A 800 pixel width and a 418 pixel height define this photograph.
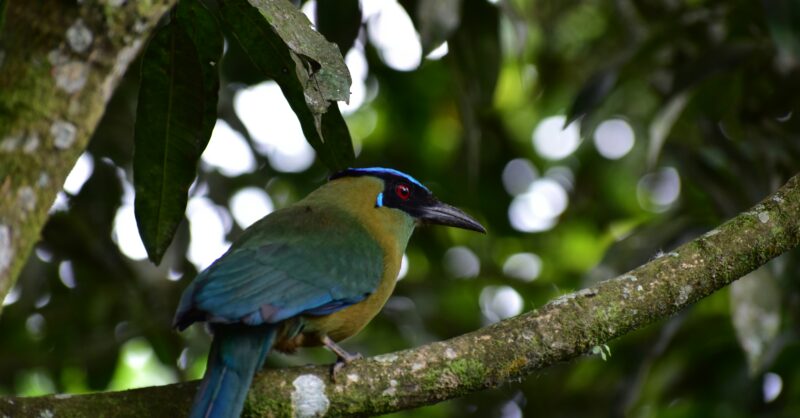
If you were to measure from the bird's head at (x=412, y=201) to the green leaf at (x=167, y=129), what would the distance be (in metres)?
1.26

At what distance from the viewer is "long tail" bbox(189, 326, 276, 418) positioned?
2807 millimetres

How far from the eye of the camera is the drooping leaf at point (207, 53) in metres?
2.92

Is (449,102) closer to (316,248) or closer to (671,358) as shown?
(671,358)

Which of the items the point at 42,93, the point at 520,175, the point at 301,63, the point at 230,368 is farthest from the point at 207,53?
the point at 520,175

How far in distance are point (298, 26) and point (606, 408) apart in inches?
154

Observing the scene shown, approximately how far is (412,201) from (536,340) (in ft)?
4.71

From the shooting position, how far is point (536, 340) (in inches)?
114

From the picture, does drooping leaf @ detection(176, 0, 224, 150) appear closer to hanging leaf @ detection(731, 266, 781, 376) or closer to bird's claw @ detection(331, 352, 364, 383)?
bird's claw @ detection(331, 352, 364, 383)

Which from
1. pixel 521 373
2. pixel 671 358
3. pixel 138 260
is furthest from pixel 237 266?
pixel 671 358

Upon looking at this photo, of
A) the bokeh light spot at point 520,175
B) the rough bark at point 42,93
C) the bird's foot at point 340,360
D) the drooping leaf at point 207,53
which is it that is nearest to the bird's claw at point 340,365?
the bird's foot at point 340,360

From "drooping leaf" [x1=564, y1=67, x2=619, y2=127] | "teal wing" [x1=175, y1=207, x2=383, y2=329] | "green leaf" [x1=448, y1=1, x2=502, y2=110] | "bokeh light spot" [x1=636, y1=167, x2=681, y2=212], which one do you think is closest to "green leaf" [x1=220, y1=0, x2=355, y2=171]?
"teal wing" [x1=175, y1=207, x2=383, y2=329]

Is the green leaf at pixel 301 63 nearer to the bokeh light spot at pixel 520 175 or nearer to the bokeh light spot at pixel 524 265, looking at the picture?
the bokeh light spot at pixel 520 175

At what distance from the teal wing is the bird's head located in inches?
12.9

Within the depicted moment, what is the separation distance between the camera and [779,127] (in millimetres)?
4758
